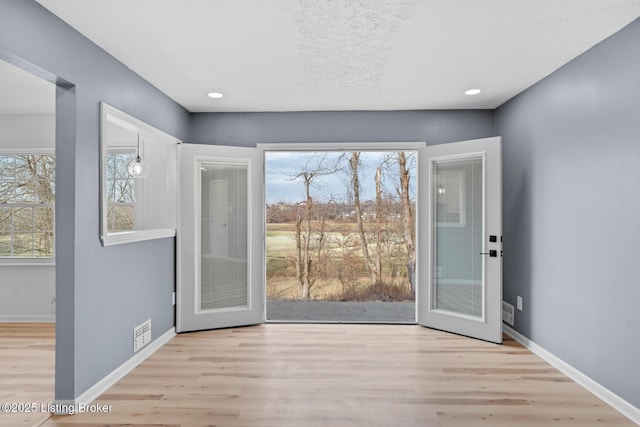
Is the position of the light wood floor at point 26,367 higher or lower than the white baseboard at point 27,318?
lower

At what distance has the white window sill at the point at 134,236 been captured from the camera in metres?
2.65

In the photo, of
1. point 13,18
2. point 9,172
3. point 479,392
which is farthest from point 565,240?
point 9,172

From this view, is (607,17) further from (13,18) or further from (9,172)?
(9,172)

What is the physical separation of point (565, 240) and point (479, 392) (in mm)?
1413

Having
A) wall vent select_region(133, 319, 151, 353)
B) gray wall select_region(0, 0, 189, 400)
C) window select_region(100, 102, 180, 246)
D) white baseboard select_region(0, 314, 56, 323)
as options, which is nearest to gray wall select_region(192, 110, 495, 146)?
window select_region(100, 102, 180, 246)

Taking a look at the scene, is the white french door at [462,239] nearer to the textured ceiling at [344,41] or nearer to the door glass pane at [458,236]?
the door glass pane at [458,236]

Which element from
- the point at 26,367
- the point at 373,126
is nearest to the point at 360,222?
the point at 373,126

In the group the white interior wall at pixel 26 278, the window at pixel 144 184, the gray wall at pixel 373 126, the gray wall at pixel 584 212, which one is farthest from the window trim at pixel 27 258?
the gray wall at pixel 584 212

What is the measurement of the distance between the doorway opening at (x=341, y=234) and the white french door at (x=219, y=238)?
96.7 inches

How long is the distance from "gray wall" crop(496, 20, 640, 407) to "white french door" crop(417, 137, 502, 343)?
0.32m

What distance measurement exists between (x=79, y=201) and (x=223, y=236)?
1.80 m

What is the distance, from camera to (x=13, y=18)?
6.16 feet

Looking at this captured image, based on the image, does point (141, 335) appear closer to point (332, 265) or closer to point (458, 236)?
point (458, 236)

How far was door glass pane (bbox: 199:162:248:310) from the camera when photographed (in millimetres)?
4004
